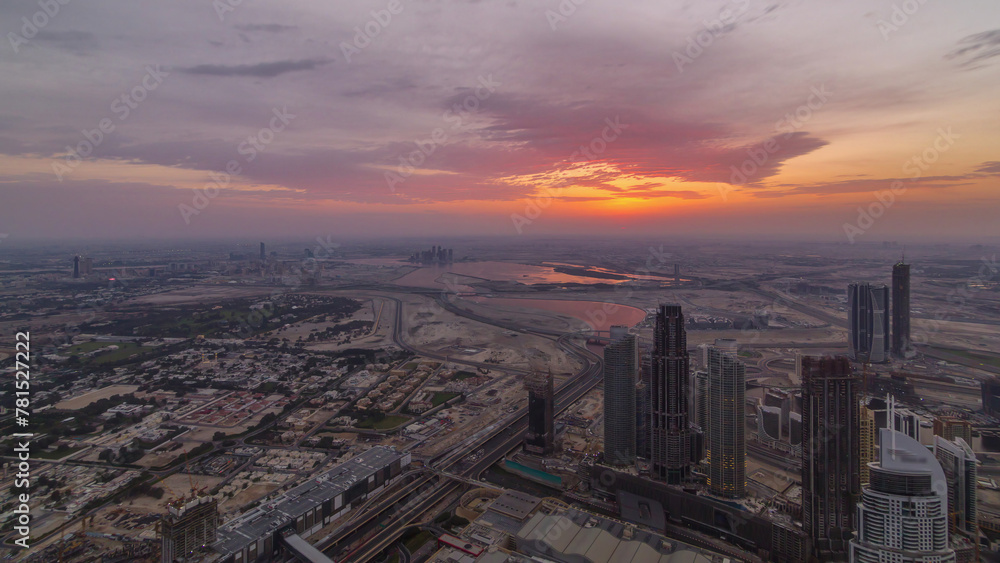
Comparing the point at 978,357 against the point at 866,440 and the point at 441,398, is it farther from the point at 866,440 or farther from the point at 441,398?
the point at 441,398

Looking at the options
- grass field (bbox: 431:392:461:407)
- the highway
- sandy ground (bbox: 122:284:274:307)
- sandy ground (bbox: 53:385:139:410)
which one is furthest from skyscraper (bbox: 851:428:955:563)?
sandy ground (bbox: 122:284:274:307)

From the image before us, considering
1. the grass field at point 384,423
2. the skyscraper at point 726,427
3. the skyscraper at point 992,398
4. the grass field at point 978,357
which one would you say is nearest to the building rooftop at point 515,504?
the skyscraper at point 726,427

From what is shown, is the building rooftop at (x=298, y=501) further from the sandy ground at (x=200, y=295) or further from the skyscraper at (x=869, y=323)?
the sandy ground at (x=200, y=295)

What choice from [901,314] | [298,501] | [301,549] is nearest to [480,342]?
[298,501]

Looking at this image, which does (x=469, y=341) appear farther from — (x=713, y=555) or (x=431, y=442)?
(x=713, y=555)

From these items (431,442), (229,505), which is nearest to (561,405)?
(431,442)

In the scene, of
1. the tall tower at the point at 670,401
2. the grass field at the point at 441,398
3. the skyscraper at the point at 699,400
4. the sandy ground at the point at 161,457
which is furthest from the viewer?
the grass field at the point at 441,398
